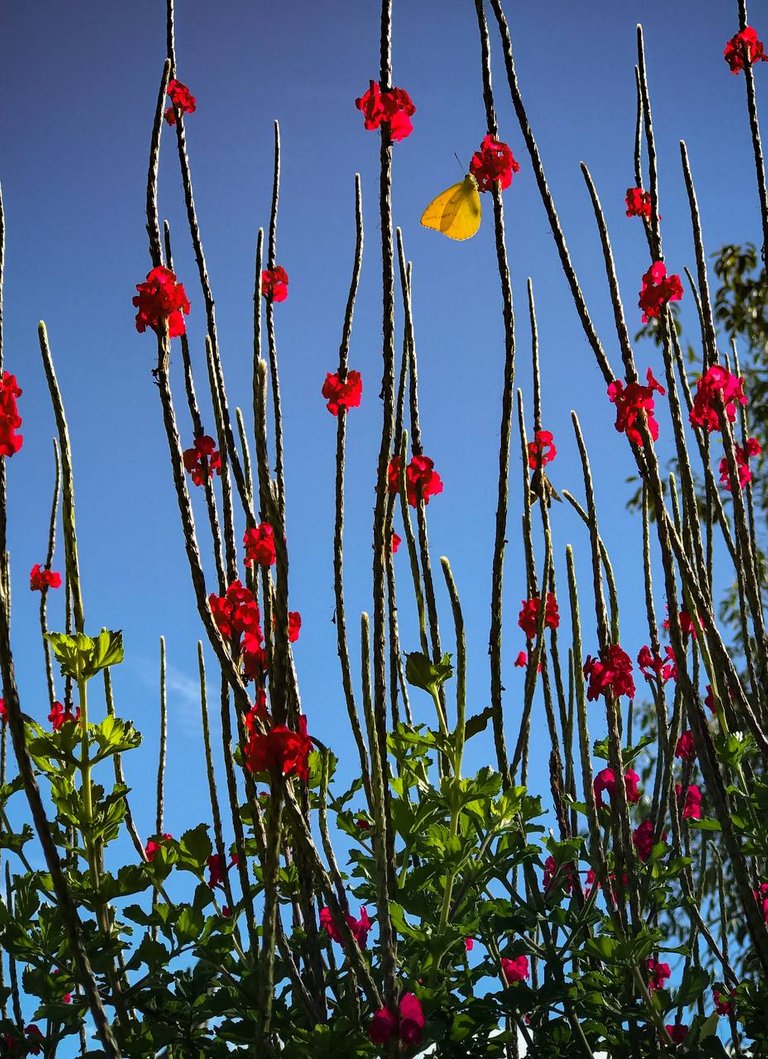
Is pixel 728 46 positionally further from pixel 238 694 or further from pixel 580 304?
pixel 238 694

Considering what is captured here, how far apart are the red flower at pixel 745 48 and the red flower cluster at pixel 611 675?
136cm

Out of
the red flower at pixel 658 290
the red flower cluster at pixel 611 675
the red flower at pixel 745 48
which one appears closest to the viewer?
the red flower cluster at pixel 611 675

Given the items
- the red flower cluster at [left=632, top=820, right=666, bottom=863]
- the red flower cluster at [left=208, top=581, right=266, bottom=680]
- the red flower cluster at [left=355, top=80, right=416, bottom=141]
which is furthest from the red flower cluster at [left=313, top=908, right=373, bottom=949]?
the red flower cluster at [left=355, top=80, right=416, bottom=141]

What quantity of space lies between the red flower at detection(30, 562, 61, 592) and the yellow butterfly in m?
1.37

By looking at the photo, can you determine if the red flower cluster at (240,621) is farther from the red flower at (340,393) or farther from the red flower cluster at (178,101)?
the red flower cluster at (178,101)

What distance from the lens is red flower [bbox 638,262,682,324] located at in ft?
6.89

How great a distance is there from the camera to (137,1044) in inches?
53.2

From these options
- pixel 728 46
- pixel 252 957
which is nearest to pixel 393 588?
pixel 252 957

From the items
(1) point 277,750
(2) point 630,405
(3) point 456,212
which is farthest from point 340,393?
(1) point 277,750

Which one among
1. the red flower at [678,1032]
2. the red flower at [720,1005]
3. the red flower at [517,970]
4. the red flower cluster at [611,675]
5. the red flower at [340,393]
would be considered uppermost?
the red flower at [340,393]

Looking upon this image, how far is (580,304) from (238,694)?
892 millimetres

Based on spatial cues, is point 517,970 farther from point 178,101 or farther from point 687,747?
point 178,101

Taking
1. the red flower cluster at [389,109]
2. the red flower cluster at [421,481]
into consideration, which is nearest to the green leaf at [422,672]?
the red flower cluster at [421,481]

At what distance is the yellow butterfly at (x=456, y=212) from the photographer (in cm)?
161
